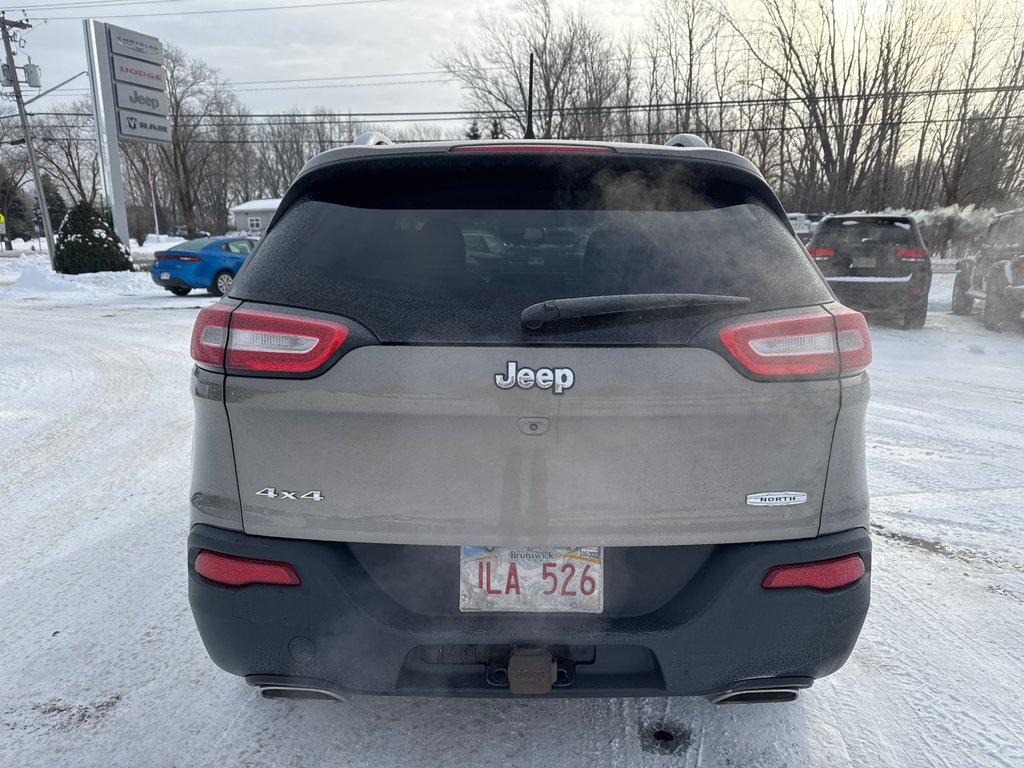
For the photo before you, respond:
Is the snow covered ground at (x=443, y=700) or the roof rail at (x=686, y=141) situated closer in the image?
the snow covered ground at (x=443, y=700)

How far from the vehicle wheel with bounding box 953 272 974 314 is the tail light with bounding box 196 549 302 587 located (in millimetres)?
14043

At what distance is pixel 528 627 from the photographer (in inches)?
65.2

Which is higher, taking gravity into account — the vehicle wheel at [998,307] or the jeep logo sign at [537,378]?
the jeep logo sign at [537,378]

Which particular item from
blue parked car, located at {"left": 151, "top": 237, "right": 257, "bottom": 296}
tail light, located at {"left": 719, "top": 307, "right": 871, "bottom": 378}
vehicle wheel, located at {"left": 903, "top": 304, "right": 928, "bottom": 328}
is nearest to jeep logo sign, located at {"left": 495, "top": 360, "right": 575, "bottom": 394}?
tail light, located at {"left": 719, "top": 307, "right": 871, "bottom": 378}

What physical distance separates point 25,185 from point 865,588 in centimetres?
7453

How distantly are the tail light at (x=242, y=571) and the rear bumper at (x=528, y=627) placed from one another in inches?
0.9

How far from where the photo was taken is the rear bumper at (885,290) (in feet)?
33.3

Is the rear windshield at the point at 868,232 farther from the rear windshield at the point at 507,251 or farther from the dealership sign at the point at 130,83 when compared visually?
the dealership sign at the point at 130,83

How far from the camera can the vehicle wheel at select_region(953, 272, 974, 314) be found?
12258mm

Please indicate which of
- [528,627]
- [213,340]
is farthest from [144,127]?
[528,627]

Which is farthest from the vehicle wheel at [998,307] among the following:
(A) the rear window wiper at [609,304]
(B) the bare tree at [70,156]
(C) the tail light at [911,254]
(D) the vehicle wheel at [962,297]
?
(B) the bare tree at [70,156]

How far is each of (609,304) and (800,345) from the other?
0.49m

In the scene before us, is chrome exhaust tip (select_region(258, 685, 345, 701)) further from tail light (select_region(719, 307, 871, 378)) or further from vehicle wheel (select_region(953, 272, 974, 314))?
vehicle wheel (select_region(953, 272, 974, 314))

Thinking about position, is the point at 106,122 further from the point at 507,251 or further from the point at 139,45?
the point at 507,251
